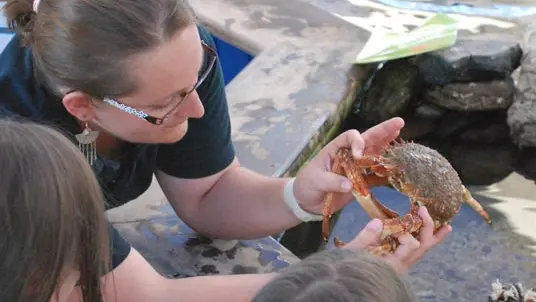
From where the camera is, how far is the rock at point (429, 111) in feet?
16.6

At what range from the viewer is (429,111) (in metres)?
5.06

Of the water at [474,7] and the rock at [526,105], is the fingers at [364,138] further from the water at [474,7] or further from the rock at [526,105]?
the water at [474,7]

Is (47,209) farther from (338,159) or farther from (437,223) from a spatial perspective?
(437,223)

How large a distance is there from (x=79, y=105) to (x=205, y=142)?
54 centimetres

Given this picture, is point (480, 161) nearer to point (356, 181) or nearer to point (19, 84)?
point (356, 181)

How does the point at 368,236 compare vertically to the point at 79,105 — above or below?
below

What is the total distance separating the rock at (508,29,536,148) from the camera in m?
4.67

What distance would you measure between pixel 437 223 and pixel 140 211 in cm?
107

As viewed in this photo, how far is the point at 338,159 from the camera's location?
2.57 metres

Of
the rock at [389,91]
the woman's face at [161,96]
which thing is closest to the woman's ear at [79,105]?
the woman's face at [161,96]

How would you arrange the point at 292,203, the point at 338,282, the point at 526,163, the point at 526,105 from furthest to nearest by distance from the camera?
the point at 526,163 → the point at 526,105 → the point at 292,203 → the point at 338,282

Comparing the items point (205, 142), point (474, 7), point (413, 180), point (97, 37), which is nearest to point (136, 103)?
point (97, 37)

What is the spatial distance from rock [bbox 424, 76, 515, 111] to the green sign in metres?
0.28

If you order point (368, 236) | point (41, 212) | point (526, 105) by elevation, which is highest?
point (41, 212)
